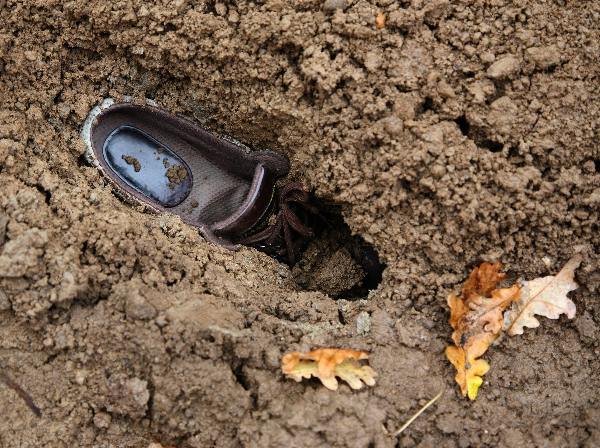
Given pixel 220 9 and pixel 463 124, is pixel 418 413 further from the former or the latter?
pixel 220 9

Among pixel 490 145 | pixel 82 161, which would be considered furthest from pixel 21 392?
pixel 490 145

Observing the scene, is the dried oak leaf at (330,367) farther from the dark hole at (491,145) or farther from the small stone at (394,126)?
the dark hole at (491,145)

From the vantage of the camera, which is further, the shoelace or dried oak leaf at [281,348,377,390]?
the shoelace

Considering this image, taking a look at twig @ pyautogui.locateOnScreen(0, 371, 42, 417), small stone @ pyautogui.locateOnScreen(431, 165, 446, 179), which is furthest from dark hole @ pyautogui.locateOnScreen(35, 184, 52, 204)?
small stone @ pyautogui.locateOnScreen(431, 165, 446, 179)

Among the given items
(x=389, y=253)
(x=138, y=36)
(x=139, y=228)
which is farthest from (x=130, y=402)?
(x=138, y=36)

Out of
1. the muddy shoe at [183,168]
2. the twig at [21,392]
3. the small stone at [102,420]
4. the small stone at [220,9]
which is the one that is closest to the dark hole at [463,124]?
the muddy shoe at [183,168]

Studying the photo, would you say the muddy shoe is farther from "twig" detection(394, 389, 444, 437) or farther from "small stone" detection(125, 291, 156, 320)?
"twig" detection(394, 389, 444, 437)

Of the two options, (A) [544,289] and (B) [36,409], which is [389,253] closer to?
(A) [544,289]
